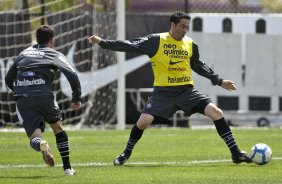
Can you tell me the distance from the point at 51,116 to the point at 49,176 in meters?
0.73

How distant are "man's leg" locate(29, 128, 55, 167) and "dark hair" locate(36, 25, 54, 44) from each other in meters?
1.10

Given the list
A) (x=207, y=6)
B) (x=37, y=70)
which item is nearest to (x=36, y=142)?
(x=37, y=70)

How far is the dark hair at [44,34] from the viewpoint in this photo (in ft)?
36.7

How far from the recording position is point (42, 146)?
10.6 metres

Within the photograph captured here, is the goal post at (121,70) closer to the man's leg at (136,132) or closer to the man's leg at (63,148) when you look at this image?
the man's leg at (136,132)

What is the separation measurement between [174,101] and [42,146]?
9.00 ft

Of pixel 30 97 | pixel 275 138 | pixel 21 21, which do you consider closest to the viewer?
pixel 30 97

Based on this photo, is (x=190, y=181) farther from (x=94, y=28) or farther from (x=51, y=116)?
(x=94, y=28)

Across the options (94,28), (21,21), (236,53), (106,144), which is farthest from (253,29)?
(106,144)

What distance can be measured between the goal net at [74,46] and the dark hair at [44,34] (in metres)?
11.5

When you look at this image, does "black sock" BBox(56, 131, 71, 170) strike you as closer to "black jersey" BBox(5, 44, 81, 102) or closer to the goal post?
"black jersey" BBox(5, 44, 81, 102)

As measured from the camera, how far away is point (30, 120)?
11.1m

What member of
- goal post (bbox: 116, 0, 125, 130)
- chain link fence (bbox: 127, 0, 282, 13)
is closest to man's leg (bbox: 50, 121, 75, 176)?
goal post (bbox: 116, 0, 125, 130)

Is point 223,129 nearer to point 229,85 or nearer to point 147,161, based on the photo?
point 229,85
